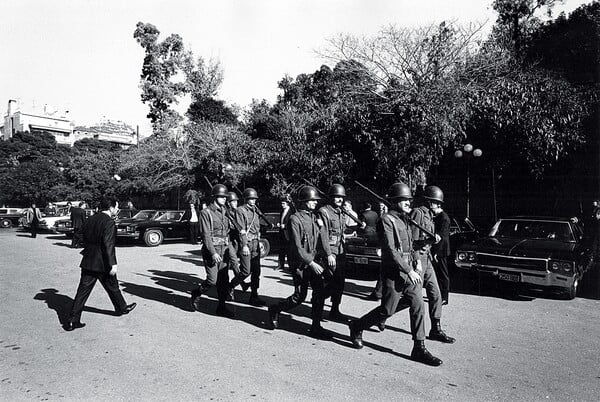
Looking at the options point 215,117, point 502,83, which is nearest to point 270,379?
point 502,83

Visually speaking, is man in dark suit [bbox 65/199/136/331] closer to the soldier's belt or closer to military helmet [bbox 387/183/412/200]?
the soldier's belt

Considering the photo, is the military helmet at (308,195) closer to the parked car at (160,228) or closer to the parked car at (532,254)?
the parked car at (532,254)

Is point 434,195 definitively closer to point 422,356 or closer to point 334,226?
→ point 334,226

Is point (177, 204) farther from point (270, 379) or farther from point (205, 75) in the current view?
point (270, 379)

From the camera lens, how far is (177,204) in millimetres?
28250

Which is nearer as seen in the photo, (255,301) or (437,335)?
(437,335)

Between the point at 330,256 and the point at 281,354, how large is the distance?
4.34ft

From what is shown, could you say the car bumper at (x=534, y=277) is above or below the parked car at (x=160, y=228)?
below

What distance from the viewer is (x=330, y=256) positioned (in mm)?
5539

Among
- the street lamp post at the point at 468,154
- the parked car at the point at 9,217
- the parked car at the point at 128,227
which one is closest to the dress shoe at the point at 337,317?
the street lamp post at the point at 468,154

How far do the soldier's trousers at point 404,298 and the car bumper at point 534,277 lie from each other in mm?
3569

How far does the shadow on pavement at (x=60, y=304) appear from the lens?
21.1ft

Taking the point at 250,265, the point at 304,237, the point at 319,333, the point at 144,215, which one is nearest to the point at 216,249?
the point at 250,265

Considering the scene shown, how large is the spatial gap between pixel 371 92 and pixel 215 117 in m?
14.4
